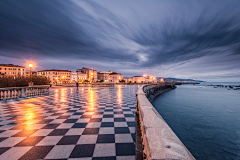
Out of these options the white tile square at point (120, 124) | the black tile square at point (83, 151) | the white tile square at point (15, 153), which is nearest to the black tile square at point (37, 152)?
the white tile square at point (15, 153)

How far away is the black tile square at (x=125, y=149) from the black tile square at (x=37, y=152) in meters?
1.61

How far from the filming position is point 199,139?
4.87 m

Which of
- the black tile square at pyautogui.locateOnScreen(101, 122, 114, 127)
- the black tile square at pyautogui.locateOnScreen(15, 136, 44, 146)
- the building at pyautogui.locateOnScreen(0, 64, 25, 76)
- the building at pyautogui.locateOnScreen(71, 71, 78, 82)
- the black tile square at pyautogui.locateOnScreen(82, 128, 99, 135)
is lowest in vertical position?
the black tile square at pyautogui.locateOnScreen(101, 122, 114, 127)

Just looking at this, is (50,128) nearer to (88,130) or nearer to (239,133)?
(88,130)

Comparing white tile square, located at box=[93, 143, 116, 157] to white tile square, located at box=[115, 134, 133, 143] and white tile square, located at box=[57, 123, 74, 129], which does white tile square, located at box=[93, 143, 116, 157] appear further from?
white tile square, located at box=[57, 123, 74, 129]

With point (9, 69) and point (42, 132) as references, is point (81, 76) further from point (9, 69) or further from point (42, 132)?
point (42, 132)

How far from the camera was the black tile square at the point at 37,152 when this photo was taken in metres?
2.28

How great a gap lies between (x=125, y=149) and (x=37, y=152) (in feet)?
6.60

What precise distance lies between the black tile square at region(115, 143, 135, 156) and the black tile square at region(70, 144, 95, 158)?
61 centimetres

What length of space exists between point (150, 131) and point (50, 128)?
3.67 m

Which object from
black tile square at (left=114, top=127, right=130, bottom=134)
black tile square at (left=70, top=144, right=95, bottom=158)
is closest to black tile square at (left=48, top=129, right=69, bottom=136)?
black tile square at (left=70, top=144, right=95, bottom=158)

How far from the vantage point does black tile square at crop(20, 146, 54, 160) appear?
228 centimetres

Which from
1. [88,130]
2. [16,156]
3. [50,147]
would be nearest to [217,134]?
[88,130]

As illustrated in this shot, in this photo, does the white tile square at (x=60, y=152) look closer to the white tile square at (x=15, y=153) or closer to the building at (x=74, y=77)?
the white tile square at (x=15, y=153)
